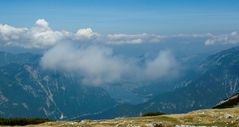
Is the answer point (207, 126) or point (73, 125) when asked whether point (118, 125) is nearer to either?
point (73, 125)

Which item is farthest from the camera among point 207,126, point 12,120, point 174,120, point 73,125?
point 12,120

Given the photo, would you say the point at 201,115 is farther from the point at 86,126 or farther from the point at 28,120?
the point at 28,120

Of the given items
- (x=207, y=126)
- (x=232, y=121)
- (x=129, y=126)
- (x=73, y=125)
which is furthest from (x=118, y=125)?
(x=232, y=121)

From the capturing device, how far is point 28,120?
396 ft

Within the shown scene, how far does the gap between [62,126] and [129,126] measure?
652 inches

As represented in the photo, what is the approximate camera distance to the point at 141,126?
92.6 metres

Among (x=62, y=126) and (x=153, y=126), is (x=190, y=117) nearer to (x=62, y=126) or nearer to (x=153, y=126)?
(x=153, y=126)

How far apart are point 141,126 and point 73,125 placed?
1765 cm

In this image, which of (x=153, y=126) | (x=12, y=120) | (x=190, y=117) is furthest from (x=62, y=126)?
(x=190, y=117)

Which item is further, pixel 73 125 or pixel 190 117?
pixel 190 117

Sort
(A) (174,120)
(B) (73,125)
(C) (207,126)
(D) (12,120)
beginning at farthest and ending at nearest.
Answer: (D) (12,120)
(A) (174,120)
(B) (73,125)
(C) (207,126)

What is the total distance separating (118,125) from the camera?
9481 centimetres

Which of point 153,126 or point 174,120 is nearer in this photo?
point 153,126

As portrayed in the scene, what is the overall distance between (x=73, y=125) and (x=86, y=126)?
541 centimetres
